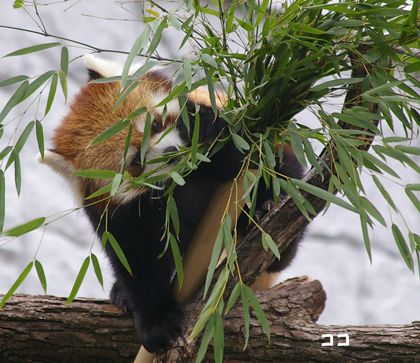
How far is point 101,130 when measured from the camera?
1.65 m

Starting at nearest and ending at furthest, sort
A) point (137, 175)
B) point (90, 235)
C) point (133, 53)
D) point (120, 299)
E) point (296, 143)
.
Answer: point (133, 53) → point (296, 143) → point (137, 175) → point (120, 299) → point (90, 235)

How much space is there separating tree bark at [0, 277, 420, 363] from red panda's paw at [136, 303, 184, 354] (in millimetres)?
159

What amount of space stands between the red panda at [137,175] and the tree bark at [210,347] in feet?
0.41

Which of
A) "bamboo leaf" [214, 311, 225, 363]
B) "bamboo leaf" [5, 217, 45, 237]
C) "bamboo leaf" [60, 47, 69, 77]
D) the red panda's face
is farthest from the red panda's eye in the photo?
"bamboo leaf" [214, 311, 225, 363]

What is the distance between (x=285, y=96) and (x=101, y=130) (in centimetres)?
74

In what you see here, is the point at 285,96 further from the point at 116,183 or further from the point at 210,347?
the point at 210,347

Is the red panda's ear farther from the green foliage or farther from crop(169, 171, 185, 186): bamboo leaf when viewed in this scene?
crop(169, 171, 185, 186): bamboo leaf

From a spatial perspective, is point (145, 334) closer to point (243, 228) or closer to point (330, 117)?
point (243, 228)

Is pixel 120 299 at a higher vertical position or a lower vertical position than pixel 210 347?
higher

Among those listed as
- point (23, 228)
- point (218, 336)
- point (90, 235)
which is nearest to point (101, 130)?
point (23, 228)

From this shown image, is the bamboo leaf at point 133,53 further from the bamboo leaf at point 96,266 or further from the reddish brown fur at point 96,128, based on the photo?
the reddish brown fur at point 96,128

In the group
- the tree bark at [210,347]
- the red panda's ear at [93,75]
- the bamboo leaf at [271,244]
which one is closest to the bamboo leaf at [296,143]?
the bamboo leaf at [271,244]

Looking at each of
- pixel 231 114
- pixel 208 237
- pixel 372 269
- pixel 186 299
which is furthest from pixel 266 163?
pixel 372 269

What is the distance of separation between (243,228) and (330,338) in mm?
534
